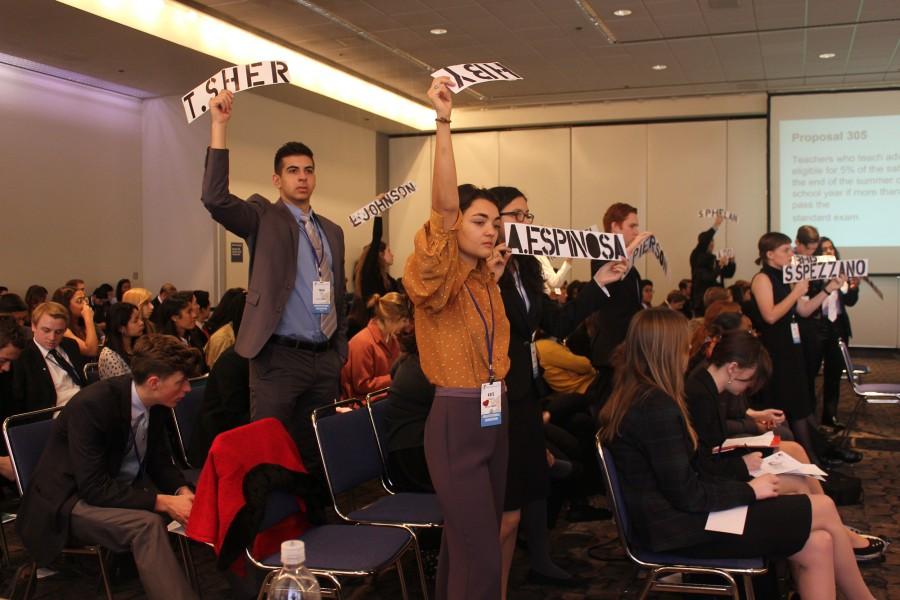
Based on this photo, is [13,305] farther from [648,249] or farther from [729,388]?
[729,388]

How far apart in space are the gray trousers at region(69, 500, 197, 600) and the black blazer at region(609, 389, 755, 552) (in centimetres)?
147

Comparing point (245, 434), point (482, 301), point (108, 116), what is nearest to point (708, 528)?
point (482, 301)

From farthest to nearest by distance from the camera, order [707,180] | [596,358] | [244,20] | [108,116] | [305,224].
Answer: [707,180]
[108,116]
[244,20]
[596,358]
[305,224]

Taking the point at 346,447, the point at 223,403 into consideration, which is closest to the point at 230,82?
the point at 223,403

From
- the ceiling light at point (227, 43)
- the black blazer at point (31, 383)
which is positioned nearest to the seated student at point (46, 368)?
the black blazer at point (31, 383)

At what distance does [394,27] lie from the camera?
9.70 m

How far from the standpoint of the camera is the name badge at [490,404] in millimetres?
2455

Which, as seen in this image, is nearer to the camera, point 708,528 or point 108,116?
point 708,528

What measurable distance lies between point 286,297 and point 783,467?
197 centimetres

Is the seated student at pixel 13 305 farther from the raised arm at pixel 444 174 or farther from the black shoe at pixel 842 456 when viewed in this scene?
the black shoe at pixel 842 456

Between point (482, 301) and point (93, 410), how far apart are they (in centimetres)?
142

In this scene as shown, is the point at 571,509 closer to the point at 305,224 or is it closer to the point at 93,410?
the point at 305,224

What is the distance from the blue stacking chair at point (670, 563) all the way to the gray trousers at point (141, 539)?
1400 millimetres

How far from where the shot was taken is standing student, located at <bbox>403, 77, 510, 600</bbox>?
94.2 inches
